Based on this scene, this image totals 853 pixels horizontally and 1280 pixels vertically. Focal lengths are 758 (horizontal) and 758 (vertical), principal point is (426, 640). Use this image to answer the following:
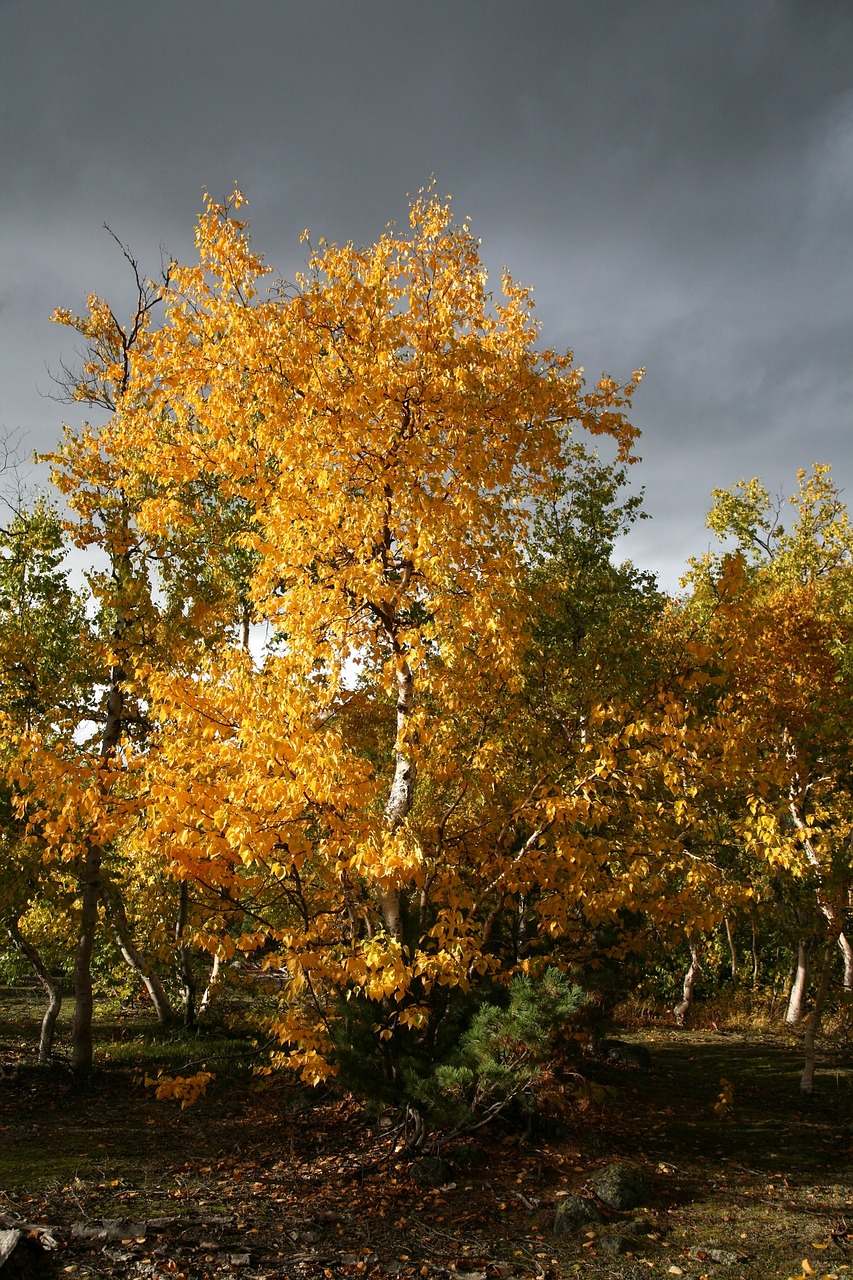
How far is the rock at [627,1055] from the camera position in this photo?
10.4 metres

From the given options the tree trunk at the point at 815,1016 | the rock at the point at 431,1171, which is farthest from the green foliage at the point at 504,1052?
the tree trunk at the point at 815,1016

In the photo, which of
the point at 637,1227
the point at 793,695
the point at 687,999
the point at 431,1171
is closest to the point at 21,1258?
the point at 431,1171

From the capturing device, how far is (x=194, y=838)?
4.96 m

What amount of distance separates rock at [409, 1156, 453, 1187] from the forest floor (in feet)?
A: 0.10

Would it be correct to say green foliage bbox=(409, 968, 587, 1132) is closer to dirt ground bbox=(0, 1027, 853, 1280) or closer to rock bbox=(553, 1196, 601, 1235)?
dirt ground bbox=(0, 1027, 853, 1280)

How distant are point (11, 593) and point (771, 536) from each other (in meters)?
16.6

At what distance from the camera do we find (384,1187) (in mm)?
5605

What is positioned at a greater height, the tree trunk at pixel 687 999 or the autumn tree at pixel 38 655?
the autumn tree at pixel 38 655

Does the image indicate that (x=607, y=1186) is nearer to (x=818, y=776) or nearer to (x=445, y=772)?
(x=445, y=772)

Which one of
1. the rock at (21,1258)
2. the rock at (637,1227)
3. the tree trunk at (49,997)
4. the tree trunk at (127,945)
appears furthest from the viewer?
the tree trunk at (127,945)

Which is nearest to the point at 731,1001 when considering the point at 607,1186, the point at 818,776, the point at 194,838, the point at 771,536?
the point at 818,776

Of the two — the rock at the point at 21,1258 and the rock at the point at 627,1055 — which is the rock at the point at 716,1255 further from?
the rock at the point at 627,1055

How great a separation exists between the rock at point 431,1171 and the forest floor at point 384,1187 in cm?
3

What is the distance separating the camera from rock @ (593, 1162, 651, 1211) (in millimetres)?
5230
